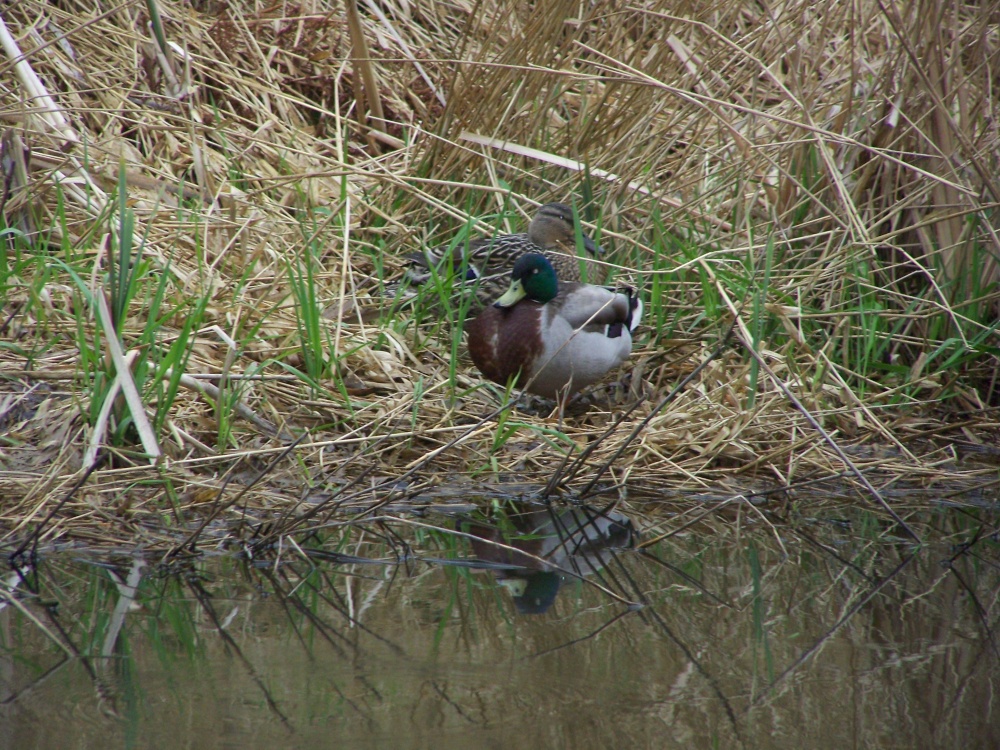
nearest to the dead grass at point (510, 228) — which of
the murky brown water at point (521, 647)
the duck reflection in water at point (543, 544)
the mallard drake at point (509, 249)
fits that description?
the mallard drake at point (509, 249)

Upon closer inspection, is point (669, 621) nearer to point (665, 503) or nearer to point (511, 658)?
point (511, 658)

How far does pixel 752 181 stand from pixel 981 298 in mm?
1190

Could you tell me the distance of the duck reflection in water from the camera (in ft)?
7.80

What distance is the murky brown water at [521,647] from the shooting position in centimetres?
180

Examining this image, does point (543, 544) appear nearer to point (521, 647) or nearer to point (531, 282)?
point (521, 647)

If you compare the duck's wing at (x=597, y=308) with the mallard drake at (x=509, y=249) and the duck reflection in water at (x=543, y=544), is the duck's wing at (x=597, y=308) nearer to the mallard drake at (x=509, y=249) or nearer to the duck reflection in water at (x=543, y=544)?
the mallard drake at (x=509, y=249)

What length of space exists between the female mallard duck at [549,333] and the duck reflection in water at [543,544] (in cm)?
70

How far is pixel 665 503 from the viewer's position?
3010 millimetres

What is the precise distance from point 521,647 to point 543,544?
560mm

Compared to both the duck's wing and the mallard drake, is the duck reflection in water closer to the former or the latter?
the duck's wing

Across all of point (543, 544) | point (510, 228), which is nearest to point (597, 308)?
point (510, 228)

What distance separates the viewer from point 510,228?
4.48 meters

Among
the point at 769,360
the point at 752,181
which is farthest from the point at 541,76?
the point at 769,360

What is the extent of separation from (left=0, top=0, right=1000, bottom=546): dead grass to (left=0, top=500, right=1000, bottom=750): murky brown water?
370 millimetres
